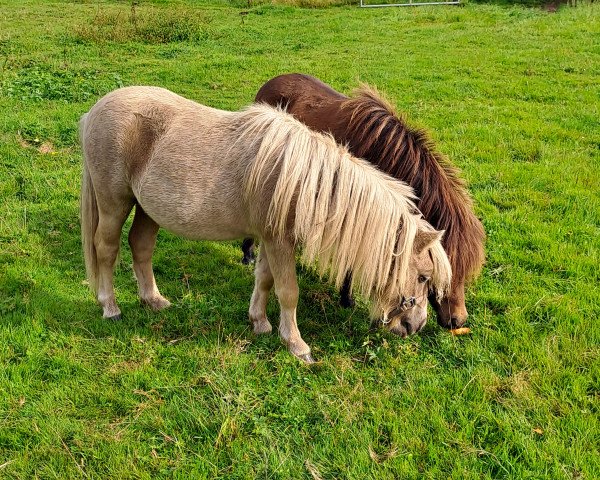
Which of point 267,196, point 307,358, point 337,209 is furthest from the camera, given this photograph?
point 307,358

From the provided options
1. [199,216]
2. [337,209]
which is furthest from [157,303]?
[337,209]

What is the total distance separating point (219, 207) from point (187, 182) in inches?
11.4

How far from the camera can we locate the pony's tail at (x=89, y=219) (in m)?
4.18

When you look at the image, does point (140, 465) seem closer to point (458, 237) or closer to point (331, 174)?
point (331, 174)

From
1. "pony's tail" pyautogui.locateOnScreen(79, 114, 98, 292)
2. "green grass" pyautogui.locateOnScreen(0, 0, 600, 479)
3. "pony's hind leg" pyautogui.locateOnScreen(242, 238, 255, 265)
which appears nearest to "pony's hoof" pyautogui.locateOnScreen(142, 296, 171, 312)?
"green grass" pyautogui.locateOnScreen(0, 0, 600, 479)

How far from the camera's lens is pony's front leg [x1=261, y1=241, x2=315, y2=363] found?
3.58 meters

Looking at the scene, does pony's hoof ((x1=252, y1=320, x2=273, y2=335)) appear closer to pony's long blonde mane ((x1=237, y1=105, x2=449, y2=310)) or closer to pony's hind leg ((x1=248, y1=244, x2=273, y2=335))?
pony's hind leg ((x1=248, y1=244, x2=273, y2=335))

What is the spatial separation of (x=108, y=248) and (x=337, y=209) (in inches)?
79.7

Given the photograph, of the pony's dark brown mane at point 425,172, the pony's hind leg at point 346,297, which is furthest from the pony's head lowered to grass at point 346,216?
the pony's hind leg at point 346,297

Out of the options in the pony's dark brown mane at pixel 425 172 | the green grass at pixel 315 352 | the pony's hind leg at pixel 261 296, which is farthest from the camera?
the pony's hind leg at pixel 261 296

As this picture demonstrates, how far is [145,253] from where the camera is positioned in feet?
14.4

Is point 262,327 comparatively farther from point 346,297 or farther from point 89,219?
point 89,219

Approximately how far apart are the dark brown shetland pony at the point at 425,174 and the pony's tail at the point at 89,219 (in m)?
2.04

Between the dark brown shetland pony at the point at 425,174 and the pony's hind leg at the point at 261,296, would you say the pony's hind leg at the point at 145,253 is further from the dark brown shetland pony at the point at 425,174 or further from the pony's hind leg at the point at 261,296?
the dark brown shetland pony at the point at 425,174
